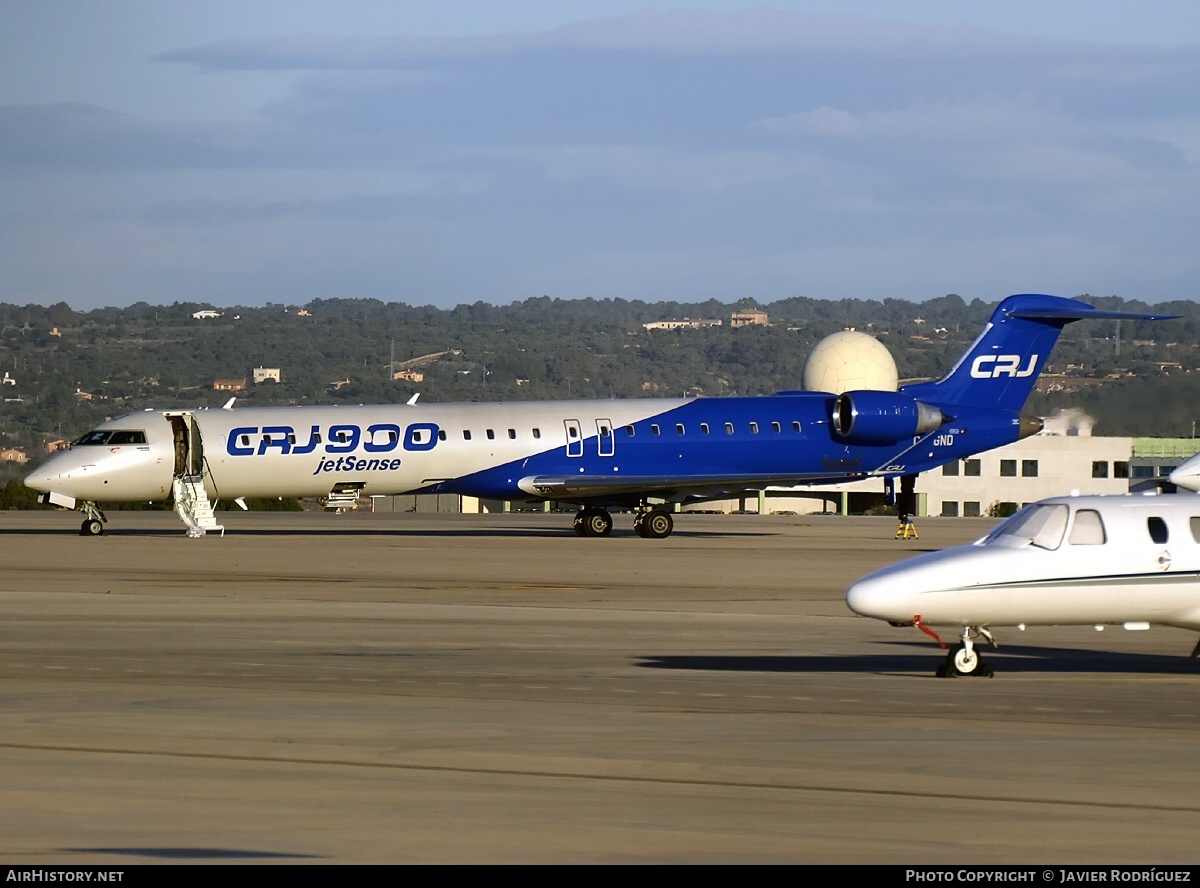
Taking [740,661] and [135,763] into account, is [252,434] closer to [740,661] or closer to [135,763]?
[740,661]

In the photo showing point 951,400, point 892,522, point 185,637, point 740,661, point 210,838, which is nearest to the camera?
point 210,838

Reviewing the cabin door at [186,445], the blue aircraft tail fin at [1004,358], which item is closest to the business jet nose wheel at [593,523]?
the blue aircraft tail fin at [1004,358]

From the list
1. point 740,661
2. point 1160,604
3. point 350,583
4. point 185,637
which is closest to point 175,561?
point 350,583

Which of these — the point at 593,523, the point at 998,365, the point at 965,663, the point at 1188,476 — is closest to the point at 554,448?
the point at 593,523

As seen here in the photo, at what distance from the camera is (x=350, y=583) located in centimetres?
2950

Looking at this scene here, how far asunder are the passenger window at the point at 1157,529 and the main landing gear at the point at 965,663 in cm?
181

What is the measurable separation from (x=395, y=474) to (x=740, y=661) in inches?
935

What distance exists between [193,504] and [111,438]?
242 cm

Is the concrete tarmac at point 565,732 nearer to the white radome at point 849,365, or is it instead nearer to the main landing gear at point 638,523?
the main landing gear at point 638,523

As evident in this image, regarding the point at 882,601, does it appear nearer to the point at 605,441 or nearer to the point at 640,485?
the point at 640,485

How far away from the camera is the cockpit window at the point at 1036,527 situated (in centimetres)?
1677

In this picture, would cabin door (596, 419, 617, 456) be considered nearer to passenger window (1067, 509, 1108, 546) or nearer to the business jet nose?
the business jet nose

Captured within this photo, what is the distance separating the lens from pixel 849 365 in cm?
8731

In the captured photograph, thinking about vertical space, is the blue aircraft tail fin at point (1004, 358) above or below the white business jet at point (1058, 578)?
above
